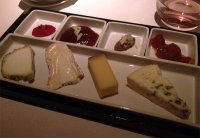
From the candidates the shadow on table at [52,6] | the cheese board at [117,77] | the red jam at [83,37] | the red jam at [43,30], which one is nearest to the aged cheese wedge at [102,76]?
the cheese board at [117,77]

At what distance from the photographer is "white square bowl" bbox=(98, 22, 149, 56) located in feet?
2.94

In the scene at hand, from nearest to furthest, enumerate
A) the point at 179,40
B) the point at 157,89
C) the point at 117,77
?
→ the point at 157,89 < the point at 117,77 < the point at 179,40

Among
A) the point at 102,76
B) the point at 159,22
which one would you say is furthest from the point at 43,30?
the point at 159,22

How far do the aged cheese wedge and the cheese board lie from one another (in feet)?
0.08

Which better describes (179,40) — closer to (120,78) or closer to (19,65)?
(120,78)

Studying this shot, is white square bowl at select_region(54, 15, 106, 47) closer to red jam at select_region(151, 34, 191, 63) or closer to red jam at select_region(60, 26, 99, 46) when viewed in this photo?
red jam at select_region(60, 26, 99, 46)

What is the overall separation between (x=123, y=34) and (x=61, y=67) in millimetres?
311

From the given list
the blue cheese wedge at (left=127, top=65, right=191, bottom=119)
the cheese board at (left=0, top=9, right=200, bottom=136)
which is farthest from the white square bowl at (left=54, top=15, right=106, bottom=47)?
the blue cheese wedge at (left=127, top=65, right=191, bottom=119)

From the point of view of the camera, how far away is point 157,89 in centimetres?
71

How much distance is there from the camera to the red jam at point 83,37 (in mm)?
912

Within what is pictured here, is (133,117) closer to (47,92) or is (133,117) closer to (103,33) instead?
(47,92)

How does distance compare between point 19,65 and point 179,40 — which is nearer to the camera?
point 19,65

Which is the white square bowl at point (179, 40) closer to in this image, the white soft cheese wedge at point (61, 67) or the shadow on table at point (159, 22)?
the shadow on table at point (159, 22)

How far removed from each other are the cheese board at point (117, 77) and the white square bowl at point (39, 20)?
0.02 metres
